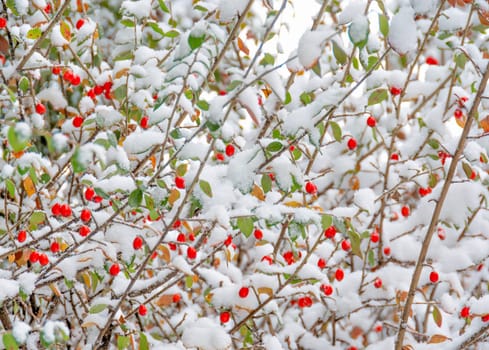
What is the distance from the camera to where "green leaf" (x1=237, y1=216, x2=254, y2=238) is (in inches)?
69.2

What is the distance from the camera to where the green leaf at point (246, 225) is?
1.76 meters

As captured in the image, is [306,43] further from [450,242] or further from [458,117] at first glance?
[450,242]

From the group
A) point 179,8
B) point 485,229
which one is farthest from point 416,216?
point 179,8

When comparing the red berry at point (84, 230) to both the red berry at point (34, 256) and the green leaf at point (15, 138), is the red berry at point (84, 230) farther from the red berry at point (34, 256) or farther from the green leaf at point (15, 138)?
the green leaf at point (15, 138)

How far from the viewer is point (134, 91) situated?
7.43ft

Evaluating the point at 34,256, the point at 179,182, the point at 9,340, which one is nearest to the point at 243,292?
the point at 179,182

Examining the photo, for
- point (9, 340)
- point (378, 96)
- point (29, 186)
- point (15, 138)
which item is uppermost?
point (378, 96)

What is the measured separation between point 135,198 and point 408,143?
1.67 metres

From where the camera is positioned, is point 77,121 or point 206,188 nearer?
point 206,188

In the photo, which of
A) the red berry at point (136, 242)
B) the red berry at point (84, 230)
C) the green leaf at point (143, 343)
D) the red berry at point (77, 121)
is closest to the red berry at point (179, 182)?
the red berry at point (136, 242)

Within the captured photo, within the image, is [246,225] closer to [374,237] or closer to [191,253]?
[191,253]

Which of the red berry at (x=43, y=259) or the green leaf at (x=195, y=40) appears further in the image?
the red berry at (x=43, y=259)

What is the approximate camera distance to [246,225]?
69.7 inches

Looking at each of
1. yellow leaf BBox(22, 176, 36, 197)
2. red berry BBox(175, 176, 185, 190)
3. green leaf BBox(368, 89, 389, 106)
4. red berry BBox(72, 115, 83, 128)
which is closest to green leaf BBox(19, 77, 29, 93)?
red berry BBox(72, 115, 83, 128)
